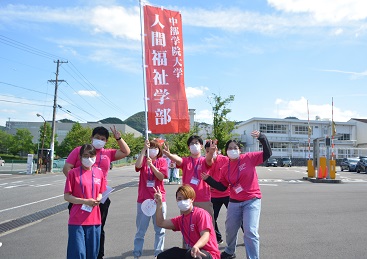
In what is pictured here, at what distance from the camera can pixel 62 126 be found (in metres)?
99.2

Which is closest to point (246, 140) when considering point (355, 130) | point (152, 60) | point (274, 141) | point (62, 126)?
point (274, 141)

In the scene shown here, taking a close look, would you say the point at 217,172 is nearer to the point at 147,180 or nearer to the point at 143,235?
the point at 147,180

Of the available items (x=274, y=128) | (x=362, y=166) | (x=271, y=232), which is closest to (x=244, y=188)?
(x=271, y=232)

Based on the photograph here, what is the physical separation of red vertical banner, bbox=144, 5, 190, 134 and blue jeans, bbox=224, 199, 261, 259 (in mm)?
1527

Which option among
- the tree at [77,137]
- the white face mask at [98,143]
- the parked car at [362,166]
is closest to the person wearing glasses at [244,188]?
the white face mask at [98,143]

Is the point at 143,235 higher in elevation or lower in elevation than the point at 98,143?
lower

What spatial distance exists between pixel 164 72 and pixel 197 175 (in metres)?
1.79

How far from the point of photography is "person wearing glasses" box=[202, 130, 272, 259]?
4843 mm

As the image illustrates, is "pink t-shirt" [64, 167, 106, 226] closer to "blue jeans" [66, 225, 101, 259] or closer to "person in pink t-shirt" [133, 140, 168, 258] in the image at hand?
"blue jeans" [66, 225, 101, 259]

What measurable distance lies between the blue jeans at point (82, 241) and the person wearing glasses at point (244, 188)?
175 cm

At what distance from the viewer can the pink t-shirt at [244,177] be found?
16.4 ft

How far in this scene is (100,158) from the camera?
4957mm

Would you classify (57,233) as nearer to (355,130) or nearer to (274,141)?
(274,141)

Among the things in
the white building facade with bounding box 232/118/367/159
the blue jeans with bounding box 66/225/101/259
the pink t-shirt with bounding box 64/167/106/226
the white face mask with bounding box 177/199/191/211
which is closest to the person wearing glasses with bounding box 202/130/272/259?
the white face mask with bounding box 177/199/191/211
